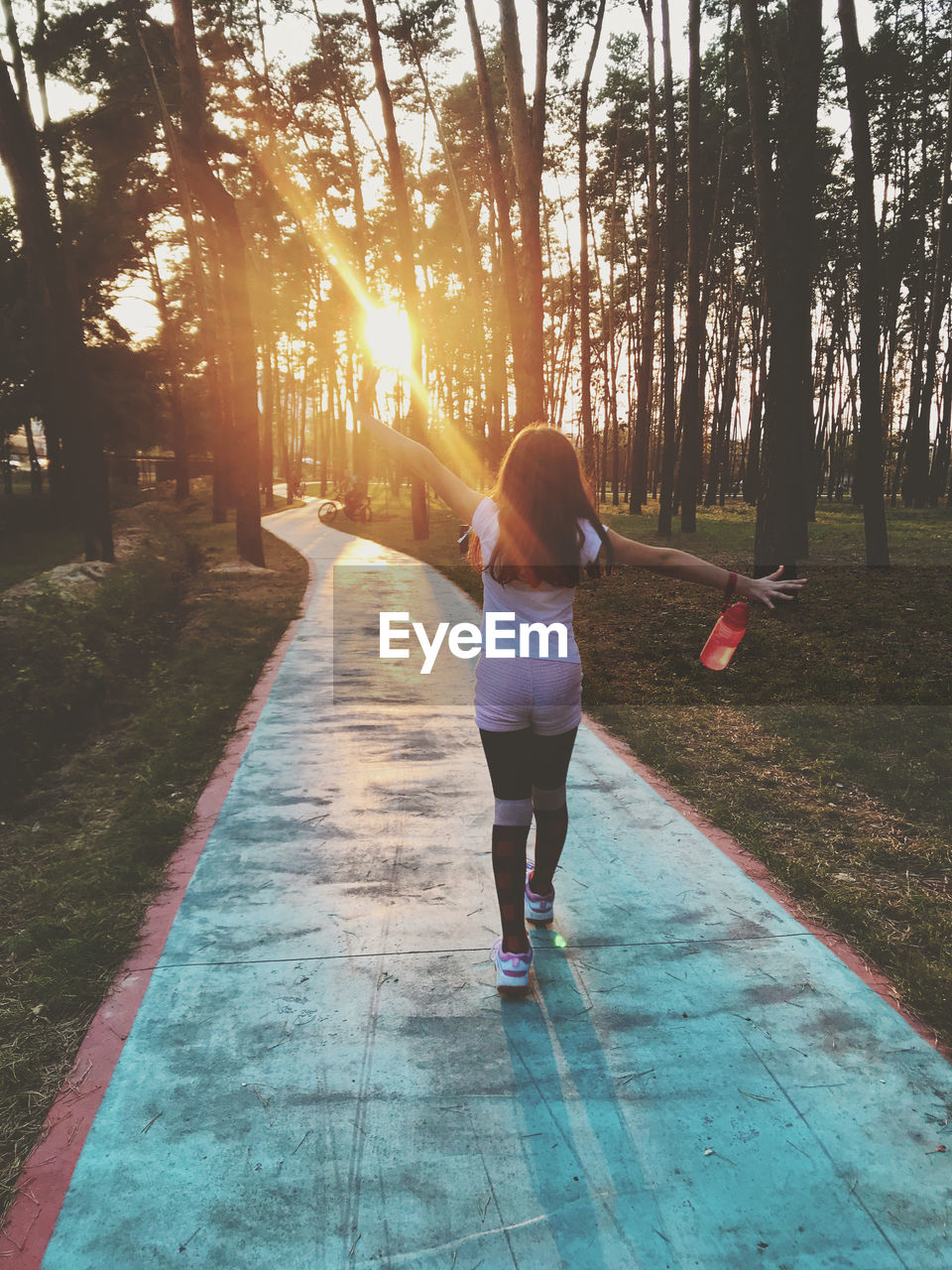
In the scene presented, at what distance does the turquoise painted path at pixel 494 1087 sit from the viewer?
2033 mm

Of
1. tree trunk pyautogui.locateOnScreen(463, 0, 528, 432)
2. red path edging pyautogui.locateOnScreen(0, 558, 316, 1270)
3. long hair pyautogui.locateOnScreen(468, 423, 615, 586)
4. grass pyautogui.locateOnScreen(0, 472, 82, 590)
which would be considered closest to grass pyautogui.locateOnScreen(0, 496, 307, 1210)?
red path edging pyautogui.locateOnScreen(0, 558, 316, 1270)

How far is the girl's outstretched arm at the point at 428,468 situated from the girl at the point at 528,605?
0.01m

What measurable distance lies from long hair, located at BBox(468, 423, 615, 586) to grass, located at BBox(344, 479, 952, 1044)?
207 centimetres

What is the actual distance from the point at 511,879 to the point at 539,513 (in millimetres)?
1327

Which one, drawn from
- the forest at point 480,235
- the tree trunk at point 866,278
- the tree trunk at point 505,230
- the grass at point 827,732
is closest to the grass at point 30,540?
the forest at point 480,235

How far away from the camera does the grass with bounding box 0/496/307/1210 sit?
2.81 metres

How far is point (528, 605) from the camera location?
2859 mm

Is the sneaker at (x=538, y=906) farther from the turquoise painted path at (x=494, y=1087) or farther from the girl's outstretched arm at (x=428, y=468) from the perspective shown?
the girl's outstretched arm at (x=428, y=468)

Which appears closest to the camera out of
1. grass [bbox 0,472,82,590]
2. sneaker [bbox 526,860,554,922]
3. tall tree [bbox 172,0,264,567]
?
sneaker [bbox 526,860,554,922]

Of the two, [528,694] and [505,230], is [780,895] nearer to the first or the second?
Result: [528,694]

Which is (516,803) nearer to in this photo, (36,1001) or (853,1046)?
(853,1046)

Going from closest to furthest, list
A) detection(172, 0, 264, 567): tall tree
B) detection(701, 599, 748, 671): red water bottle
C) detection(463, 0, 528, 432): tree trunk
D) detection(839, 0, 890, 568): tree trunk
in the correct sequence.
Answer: detection(701, 599, 748, 671): red water bottle < detection(839, 0, 890, 568): tree trunk < detection(172, 0, 264, 567): tall tree < detection(463, 0, 528, 432): tree trunk

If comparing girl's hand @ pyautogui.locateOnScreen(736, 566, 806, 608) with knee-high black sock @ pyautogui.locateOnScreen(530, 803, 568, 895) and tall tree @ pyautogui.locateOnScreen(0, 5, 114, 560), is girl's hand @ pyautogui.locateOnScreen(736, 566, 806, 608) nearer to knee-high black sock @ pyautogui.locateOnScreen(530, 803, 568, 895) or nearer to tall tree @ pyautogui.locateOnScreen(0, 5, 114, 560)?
knee-high black sock @ pyautogui.locateOnScreen(530, 803, 568, 895)
